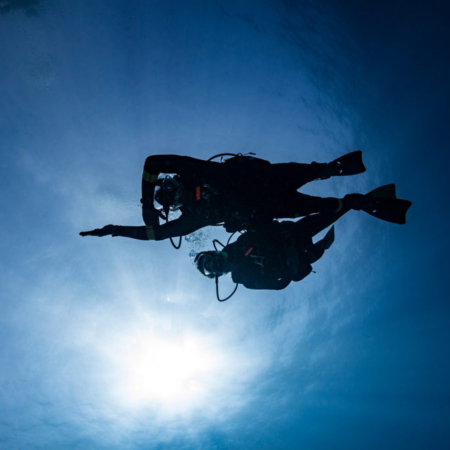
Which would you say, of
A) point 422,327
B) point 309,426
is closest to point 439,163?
point 422,327

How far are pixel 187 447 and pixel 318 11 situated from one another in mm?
38158

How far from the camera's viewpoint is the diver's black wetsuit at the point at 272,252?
153 inches

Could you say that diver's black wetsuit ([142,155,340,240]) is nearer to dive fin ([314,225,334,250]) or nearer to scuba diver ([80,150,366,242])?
scuba diver ([80,150,366,242])

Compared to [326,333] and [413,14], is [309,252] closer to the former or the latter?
[413,14]

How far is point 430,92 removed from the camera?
11789 millimetres

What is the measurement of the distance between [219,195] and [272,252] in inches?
47.0

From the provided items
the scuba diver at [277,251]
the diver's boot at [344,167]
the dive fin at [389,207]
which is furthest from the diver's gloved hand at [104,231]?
the dive fin at [389,207]

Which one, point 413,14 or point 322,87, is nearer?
point 413,14

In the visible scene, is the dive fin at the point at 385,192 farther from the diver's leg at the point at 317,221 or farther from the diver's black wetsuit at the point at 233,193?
the diver's black wetsuit at the point at 233,193

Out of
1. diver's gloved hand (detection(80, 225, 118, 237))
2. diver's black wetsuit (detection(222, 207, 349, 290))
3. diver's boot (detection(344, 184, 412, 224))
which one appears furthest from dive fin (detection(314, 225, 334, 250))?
diver's gloved hand (detection(80, 225, 118, 237))

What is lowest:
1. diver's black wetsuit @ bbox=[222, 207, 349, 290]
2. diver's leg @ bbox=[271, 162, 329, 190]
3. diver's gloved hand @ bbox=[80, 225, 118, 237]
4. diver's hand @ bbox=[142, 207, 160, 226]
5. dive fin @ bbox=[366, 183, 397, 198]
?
diver's black wetsuit @ bbox=[222, 207, 349, 290]

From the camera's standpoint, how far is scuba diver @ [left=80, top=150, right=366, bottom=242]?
365 centimetres

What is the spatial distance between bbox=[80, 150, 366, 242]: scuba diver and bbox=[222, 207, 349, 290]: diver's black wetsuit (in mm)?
186

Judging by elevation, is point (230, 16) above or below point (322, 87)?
above
